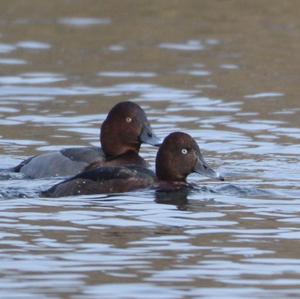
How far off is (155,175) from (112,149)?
161cm

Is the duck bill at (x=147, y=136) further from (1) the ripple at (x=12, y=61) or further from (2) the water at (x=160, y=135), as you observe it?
(1) the ripple at (x=12, y=61)

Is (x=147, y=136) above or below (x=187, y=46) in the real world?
below

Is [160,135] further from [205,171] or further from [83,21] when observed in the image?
[83,21]

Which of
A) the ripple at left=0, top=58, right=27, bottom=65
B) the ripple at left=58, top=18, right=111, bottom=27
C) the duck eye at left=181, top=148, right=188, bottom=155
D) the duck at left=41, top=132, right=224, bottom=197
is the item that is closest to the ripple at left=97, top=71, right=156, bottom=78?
the ripple at left=0, top=58, right=27, bottom=65

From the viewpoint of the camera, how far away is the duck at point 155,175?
12.8 meters

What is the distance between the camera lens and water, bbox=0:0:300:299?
31.4 ft

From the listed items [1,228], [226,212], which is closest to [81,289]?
[1,228]

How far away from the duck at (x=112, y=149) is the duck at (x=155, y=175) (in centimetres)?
135

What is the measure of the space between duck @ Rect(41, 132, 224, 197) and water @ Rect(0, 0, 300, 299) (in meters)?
0.18

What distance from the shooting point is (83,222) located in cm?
1134

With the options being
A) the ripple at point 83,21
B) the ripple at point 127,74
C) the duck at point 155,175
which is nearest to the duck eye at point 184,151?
the duck at point 155,175

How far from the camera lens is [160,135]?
16.5 m

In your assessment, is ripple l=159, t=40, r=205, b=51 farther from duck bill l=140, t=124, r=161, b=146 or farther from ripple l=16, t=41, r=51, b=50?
duck bill l=140, t=124, r=161, b=146

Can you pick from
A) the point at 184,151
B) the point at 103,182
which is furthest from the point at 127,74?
the point at 103,182
